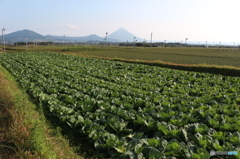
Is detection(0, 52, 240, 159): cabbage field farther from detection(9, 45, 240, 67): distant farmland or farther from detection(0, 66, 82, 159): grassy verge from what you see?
detection(9, 45, 240, 67): distant farmland

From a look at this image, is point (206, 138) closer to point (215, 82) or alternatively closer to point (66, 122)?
point (66, 122)

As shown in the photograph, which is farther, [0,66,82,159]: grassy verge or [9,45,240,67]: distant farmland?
[9,45,240,67]: distant farmland

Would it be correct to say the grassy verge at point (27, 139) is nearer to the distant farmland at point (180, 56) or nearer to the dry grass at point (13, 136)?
the dry grass at point (13, 136)

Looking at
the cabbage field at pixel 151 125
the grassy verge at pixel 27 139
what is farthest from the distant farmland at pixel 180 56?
the grassy verge at pixel 27 139

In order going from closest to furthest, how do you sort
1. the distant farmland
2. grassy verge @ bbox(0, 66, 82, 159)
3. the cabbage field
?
1. grassy verge @ bbox(0, 66, 82, 159)
2. the cabbage field
3. the distant farmland

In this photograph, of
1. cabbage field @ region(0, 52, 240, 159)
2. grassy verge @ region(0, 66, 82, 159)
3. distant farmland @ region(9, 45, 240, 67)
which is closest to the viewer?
grassy verge @ region(0, 66, 82, 159)

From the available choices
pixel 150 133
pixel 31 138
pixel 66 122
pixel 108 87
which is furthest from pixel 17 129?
pixel 108 87

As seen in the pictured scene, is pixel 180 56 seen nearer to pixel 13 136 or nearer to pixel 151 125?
pixel 151 125

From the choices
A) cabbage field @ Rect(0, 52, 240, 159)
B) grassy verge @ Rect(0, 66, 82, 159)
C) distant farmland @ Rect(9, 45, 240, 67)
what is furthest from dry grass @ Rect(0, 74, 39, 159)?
distant farmland @ Rect(9, 45, 240, 67)

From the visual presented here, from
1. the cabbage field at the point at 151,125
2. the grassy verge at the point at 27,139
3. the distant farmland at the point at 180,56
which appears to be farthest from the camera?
the distant farmland at the point at 180,56

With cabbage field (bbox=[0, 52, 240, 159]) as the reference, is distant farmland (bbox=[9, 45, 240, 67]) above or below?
above

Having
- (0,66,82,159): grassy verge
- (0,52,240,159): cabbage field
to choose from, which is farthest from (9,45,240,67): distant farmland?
(0,66,82,159): grassy verge

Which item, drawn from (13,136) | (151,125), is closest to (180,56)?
(151,125)

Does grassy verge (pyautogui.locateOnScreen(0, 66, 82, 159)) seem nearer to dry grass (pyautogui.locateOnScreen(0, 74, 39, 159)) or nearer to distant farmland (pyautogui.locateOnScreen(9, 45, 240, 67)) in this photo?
dry grass (pyautogui.locateOnScreen(0, 74, 39, 159))
